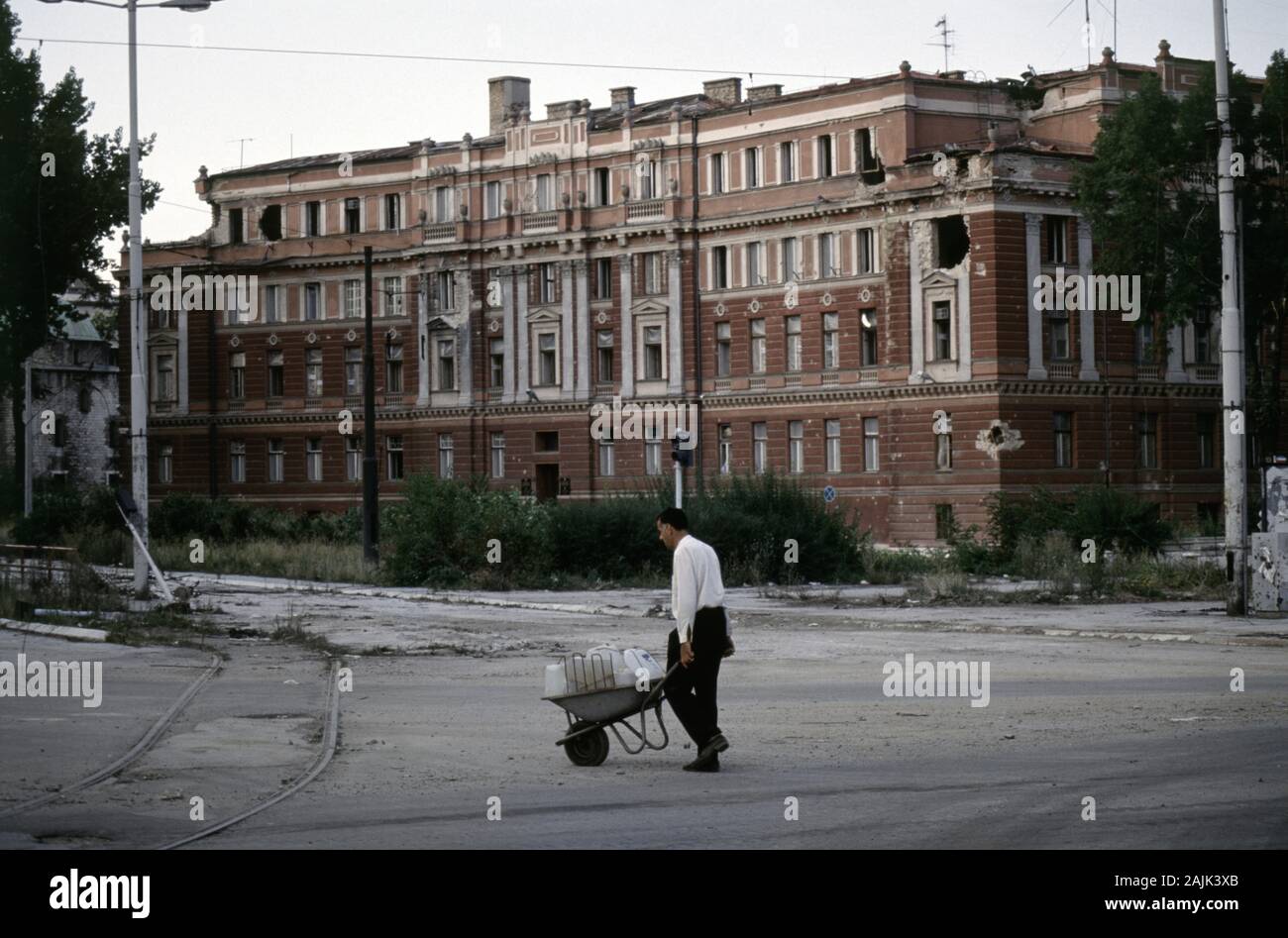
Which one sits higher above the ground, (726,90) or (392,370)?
(726,90)

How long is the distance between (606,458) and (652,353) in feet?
15.2

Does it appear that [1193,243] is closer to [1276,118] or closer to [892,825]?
[1276,118]

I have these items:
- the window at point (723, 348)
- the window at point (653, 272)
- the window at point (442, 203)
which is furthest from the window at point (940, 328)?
the window at point (442, 203)

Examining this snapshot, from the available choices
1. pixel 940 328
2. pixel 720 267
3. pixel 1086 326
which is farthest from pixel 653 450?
pixel 1086 326

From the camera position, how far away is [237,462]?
8788 centimetres

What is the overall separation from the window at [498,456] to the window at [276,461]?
1119 centimetres

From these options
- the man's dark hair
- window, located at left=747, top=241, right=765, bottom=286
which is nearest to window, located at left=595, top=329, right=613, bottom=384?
window, located at left=747, top=241, right=765, bottom=286

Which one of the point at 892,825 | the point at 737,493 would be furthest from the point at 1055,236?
the point at 892,825

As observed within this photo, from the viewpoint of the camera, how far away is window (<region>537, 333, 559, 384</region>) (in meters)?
78.4

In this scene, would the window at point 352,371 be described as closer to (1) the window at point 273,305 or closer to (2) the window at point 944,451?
(1) the window at point 273,305

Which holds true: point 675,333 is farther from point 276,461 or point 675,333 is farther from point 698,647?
point 698,647

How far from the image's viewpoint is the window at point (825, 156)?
68.8 meters
